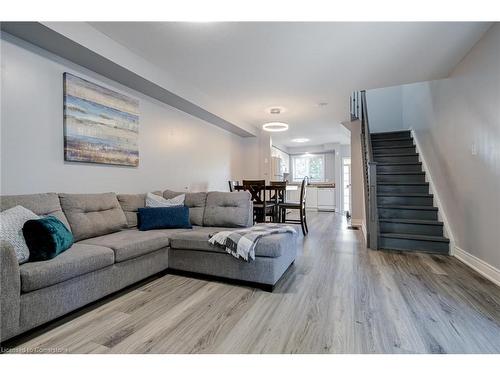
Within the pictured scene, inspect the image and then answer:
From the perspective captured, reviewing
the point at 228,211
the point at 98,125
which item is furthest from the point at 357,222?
the point at 98,125

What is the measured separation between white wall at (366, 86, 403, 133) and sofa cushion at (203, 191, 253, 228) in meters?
4.91

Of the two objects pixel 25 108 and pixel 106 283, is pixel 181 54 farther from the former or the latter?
pixel 106 283

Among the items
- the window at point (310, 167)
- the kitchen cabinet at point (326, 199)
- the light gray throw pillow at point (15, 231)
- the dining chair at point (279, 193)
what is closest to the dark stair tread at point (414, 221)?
the dining chair at point (279, 193)

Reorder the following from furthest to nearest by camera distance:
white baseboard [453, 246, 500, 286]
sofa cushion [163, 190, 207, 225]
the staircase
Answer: the staircase, sofa cushion [163, 190, 207, 225], white baseboard [453, 246, 500, 286]

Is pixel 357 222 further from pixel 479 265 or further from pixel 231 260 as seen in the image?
pixel 231 260

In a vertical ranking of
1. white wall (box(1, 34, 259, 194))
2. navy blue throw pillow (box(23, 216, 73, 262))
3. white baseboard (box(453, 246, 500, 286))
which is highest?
white wall (box(1, 34, 259, 194))

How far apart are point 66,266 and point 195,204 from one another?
5.77 feet

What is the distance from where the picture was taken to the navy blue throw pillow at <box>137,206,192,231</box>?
2.86 meters

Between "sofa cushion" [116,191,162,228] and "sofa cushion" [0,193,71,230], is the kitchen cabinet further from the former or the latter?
"sofa cushion" [0,193,71,230]

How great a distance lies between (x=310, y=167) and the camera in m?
10.2

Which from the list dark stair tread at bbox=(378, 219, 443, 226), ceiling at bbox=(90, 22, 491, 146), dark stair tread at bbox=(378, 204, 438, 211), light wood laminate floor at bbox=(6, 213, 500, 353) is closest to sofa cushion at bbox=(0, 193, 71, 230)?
light wood laminate floor at bbox=(6, 213, 500, 353)

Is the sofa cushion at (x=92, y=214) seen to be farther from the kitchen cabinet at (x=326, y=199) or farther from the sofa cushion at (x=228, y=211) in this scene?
the kitchen cabinet at (x=326, y=199)
